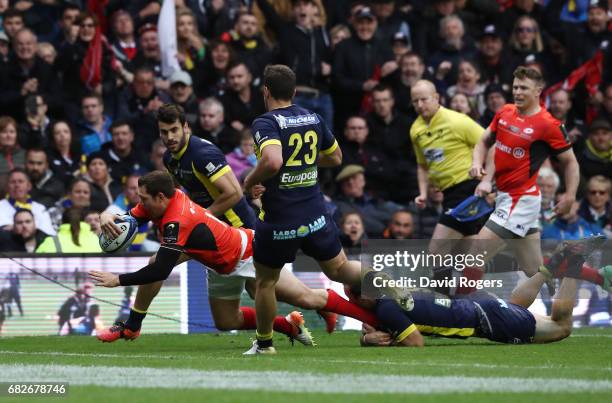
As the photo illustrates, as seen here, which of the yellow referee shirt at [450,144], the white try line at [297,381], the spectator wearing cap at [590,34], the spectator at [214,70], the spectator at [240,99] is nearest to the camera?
the white try line at [297,381]

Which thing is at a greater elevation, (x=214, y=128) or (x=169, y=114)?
(x=169, y=114)

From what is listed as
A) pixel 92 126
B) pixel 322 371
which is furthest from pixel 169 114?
pixel 92 126

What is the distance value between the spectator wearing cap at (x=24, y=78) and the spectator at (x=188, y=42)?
1804 millimetres

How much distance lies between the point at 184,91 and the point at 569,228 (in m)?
5.28

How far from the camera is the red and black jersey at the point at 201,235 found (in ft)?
35.9

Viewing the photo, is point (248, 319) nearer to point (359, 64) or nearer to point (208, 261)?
point (208, 261)

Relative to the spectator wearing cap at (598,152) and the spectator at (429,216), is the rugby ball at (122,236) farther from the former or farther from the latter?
the spectator wearing cap at (598,152)

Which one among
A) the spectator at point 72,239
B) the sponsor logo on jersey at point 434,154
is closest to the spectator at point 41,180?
the spectator at point 72,239

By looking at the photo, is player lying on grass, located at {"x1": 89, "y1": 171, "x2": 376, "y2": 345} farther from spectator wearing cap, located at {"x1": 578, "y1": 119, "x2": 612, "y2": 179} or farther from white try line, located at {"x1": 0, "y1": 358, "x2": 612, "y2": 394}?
spectator wearing cap, located at {"x1": 578, "y1": 119, "x2": 612, "y2": 179}

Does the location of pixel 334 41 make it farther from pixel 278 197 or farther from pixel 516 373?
pixel 516 373

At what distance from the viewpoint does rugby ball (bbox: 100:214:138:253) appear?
445 inches

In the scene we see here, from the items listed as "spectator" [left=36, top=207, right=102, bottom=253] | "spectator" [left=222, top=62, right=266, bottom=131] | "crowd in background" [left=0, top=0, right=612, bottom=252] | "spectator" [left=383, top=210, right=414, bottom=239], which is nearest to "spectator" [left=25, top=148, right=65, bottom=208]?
"crowd in background" [left=0, top=0, right=612, bottom=252]

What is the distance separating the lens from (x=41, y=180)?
16.6 metres

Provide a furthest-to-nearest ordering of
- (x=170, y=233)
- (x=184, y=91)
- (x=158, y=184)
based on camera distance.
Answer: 1. (x=184, y=91)
2. (x=158, y=184)
3. (x=170, y=233)
